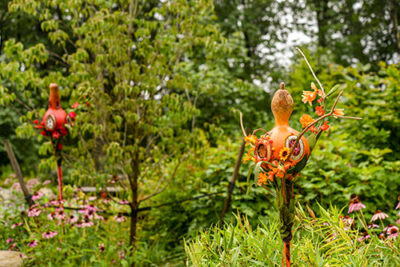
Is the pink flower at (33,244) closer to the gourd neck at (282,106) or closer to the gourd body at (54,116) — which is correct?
the gourd body at (54,116)

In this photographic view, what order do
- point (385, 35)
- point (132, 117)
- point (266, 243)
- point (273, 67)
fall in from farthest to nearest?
point (385, 35) → point (273, 67) → point (132, 117) → point (266, 243)

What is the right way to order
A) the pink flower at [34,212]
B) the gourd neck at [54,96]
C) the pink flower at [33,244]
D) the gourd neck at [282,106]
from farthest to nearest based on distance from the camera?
the gourd neck at [54,96] < the pink flower at [34,212] < the pink flower at [33,244] < the gourd neck at [282,106]

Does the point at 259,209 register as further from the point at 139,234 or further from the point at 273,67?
the point at 273,67

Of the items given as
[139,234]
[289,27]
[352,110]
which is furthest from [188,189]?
[289,27]

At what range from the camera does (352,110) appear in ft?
18.0

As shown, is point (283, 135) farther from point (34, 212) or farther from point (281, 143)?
point (34, 212)

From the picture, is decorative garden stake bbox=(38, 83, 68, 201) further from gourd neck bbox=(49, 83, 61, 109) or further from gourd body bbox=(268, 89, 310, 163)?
gourd body bbox=(268, 89, 310, 163)

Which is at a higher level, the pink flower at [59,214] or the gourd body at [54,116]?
the gourd body at [54,116]

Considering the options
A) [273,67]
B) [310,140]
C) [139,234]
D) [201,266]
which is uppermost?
[273,67]

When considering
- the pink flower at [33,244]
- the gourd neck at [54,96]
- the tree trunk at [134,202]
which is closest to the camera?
the pink flower at [33,244]

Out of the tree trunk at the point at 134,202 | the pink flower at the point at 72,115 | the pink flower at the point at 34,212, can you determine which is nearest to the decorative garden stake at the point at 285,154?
the tree trunk at the point at 134,202

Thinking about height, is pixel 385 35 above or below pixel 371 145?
above

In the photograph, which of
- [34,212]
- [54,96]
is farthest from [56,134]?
[34,212]

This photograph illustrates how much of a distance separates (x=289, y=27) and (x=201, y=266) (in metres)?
9.35
